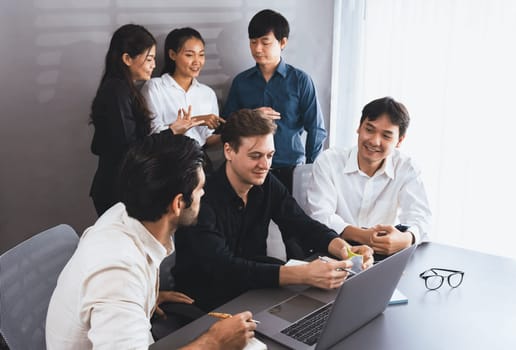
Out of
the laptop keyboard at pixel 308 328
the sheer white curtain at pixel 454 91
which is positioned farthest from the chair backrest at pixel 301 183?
the sheer white curtain at pixel 454 91

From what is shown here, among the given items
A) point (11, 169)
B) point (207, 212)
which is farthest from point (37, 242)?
point (11, 169)

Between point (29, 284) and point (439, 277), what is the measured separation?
1.32 metres

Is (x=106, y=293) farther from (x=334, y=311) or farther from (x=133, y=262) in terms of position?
(x=334, y=311)

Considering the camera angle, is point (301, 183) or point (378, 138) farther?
point (301, 183)

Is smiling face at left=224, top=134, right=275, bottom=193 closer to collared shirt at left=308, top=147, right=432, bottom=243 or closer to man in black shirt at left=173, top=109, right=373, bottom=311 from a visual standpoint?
man in black shirt at left=173, top=109, right=373, bottom=311

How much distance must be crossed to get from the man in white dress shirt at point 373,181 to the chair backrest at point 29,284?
114 cm

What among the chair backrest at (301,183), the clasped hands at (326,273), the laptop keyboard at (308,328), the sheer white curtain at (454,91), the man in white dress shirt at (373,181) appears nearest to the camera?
A: the laptop keyboard at (308,328)

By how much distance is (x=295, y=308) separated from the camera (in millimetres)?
1659

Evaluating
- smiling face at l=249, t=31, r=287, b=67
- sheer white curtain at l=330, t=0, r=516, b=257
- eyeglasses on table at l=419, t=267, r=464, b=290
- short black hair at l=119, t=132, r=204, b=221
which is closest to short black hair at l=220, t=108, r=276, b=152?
short black hair at l=119, t=132, r=204, b=221

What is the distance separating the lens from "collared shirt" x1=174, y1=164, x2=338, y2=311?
6.09ft

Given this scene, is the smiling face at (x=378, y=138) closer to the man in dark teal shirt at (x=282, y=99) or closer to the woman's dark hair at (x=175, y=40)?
the man in dark teal shirt at (x=282, y=99)

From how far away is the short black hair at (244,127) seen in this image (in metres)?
2.18

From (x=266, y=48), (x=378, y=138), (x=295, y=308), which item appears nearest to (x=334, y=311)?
(x=295, y=308)

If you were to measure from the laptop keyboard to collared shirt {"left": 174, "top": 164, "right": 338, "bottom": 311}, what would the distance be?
0.21 metres
